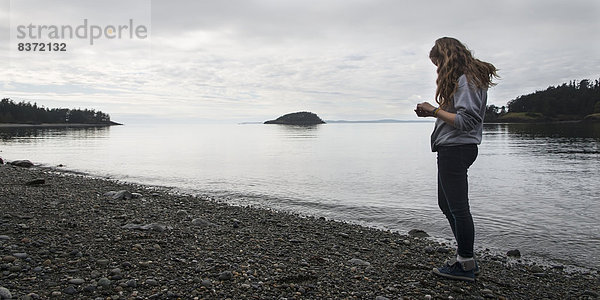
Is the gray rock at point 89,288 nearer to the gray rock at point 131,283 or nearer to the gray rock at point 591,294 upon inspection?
the gray rock at point 131,283

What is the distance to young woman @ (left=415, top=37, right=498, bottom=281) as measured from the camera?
474 cm

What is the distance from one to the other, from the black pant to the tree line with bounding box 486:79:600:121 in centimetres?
17113

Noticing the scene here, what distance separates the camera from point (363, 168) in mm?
24594

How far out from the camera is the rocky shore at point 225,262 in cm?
484

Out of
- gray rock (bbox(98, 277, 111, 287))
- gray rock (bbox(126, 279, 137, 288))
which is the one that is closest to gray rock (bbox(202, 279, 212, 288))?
gray rock (bbox(126, 279, 137, 288))

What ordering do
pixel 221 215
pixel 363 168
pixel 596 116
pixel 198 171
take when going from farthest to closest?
pixel 596 116, pixel 363 168, pixel 198 171, pixel 221 215

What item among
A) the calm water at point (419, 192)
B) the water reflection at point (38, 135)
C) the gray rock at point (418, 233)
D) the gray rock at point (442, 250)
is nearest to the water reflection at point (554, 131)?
the calm water at point (419, 192)

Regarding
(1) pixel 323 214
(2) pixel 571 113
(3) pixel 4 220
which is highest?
(2) pixel 571 113

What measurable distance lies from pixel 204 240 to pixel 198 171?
16446 mm

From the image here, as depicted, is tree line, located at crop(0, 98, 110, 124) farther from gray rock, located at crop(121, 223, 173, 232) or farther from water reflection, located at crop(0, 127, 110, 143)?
gray rock, located at crop(121, 223, 173, 232)

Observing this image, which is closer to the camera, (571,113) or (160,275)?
(160,275)

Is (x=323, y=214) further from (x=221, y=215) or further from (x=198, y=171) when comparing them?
(x=198, y=171)

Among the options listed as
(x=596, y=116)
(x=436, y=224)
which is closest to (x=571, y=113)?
(x=596, y=116)

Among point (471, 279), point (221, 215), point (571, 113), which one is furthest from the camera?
point (571, 113)
